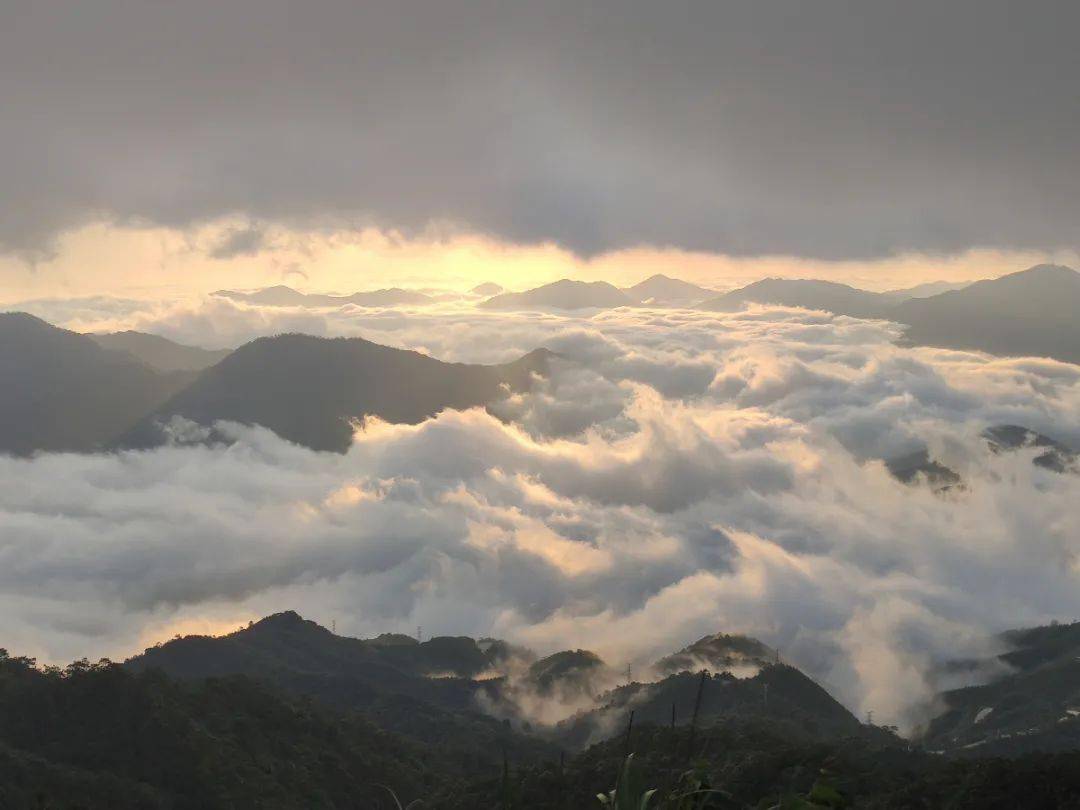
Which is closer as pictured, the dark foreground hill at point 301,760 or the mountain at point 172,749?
the dark foreground hill at point 301,760

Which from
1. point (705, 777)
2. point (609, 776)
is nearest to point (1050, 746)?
point (609, 776)

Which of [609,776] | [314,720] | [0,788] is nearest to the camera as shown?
[0,788]

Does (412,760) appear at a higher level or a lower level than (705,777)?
lower

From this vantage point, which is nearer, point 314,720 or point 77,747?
point 77,747

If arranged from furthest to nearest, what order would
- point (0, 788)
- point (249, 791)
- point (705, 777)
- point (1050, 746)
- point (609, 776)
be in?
1. point (1050, 746)
2. point (249, 791)
3. point (609, 776)
4. point (0, 788)
5. point (705, 777)

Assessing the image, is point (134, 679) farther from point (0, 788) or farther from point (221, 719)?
point (0, 788)

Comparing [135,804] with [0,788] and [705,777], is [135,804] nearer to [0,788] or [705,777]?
[0,788]

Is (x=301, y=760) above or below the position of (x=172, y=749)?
below

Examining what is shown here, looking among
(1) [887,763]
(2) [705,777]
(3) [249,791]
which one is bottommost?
(3) [249,791]

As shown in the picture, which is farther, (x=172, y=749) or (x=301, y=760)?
(x=301, y=760)

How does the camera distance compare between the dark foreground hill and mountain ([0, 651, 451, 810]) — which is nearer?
the dark foreground hill
